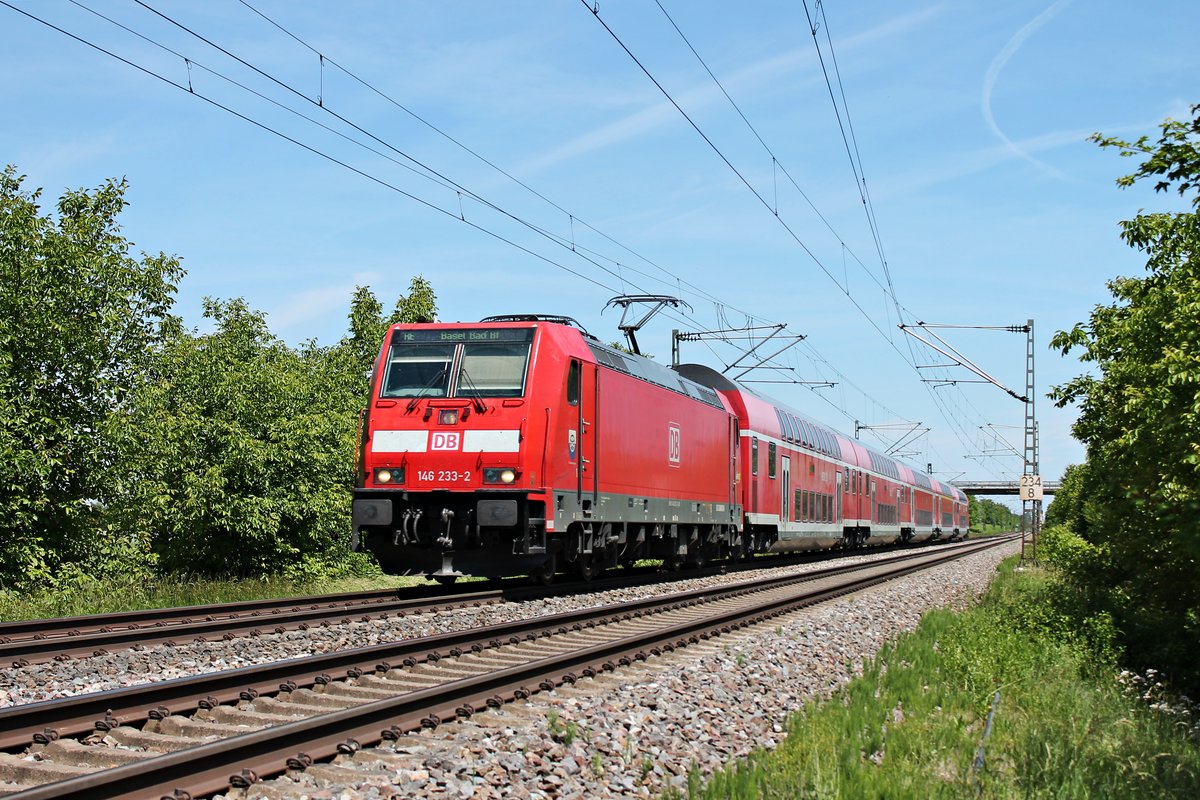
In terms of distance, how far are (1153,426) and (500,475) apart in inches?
310

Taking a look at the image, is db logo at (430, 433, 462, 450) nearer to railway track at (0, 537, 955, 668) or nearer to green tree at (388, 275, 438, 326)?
railway track at (0, 537, 955, 668)

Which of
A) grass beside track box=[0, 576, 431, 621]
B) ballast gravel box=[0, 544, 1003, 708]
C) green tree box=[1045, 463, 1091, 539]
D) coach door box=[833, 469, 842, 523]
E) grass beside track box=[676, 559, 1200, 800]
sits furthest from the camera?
green tree box=[1045, 463, 1091, 539]

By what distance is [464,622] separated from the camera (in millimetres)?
12508

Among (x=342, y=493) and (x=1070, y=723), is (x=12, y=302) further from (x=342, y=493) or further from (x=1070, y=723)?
(x=1070, y=723)

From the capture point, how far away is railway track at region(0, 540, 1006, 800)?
17.9ft

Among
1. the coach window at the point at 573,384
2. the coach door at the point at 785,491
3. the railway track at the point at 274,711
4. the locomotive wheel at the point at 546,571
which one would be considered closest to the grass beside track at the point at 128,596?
the locomotive wheel at the point at 546,571

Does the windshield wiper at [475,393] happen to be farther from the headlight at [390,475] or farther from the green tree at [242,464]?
the green tree at [242,464]

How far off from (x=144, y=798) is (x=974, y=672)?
7.21 metres

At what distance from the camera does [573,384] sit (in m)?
15.9

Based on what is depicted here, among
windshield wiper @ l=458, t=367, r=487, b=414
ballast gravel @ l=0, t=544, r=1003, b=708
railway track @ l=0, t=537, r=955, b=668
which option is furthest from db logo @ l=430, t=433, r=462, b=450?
ballast gravel @ l=0, t=544, r=1003, b=708

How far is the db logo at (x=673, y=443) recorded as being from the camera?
20125 millimetres

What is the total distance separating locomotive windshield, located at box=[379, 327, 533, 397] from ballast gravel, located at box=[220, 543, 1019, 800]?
5180 millimetres

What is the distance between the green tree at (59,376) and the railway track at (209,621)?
373 centimetres

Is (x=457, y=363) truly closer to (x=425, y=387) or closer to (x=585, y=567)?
(x=425, y=387)
